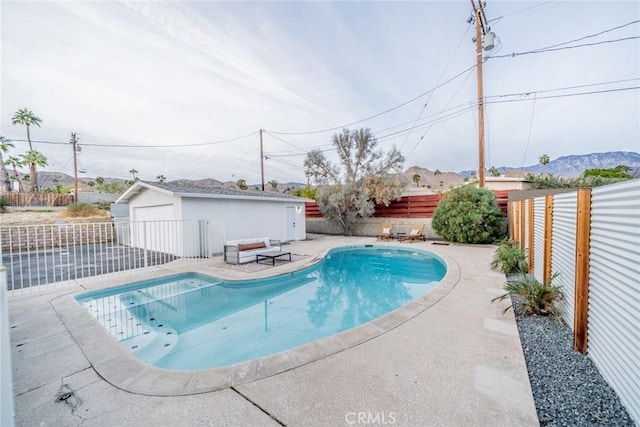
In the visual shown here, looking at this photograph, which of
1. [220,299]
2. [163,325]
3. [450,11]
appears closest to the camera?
[163,325]

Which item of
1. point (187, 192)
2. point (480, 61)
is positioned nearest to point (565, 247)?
point (187, 192)

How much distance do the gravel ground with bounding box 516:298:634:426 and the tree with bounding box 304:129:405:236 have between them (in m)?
12.2

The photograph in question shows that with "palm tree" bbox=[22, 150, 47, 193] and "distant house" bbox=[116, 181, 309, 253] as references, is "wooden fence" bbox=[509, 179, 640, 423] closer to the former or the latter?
"distant house" bbox=[116, 181, 309, 253]

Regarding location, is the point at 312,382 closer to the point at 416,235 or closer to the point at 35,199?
the point at 416,235

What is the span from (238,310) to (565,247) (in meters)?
5.86

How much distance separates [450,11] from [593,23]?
5.07 metres

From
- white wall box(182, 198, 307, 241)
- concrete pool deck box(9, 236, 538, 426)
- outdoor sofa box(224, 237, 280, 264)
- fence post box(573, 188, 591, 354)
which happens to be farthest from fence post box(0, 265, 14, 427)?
white wall box(182, 198, 307, 241)

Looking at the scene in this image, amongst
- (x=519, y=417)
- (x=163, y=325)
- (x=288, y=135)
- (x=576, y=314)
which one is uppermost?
(x=288, y=135)

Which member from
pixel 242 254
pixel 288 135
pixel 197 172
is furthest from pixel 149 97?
pixel 197 172

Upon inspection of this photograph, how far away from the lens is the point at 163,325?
16.4 ft

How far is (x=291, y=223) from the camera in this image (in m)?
15.0

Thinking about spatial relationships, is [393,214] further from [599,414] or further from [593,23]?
[599,414]

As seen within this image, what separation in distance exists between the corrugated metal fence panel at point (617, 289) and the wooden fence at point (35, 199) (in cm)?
3866

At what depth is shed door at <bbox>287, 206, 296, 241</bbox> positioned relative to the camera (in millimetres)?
14773
